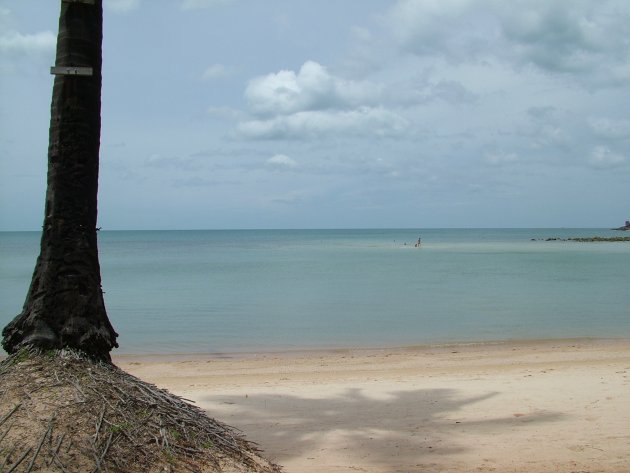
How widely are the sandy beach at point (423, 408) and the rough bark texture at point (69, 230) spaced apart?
2.43 metres

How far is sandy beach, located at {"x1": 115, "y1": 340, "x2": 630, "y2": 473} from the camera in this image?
6297 millimetres

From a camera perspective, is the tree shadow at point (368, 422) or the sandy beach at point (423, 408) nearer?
the sandy beach at point (423, 408)

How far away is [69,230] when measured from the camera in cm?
479

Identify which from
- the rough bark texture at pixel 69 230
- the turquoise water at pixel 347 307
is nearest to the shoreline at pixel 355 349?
the turquoise water at pixel 347 307

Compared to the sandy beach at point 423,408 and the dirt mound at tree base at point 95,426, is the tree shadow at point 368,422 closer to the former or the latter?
the sandy beach at point 423,408

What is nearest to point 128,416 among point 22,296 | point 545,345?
point 545,345

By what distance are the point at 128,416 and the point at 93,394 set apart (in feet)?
0.95

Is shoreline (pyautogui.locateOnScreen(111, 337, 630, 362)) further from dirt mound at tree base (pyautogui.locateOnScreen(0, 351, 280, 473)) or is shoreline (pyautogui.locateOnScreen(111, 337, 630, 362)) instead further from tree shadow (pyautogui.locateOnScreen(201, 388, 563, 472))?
dirt mound at tree base (pyautogui.locateOnScreen(0, 351, 280, 473))

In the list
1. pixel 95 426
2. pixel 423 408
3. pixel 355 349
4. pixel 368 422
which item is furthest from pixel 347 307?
pixel 95 426

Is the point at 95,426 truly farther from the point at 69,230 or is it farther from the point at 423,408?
the point at 423,408

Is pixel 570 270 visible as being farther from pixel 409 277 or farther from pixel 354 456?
pixel 354 456

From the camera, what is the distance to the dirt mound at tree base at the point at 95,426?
160 inches

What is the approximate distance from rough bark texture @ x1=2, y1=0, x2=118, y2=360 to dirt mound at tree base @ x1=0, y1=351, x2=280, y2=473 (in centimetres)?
16

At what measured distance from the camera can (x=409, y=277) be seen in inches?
1437
